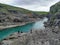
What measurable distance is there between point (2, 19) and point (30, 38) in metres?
126

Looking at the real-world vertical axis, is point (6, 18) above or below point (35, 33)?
below

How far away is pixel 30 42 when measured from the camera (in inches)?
1033

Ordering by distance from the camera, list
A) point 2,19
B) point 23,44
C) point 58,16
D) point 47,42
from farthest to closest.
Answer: point 2,19
point 58,16
point 23,44
point 47,42

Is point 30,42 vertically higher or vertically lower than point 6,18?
higher

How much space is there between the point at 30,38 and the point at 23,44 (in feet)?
5.67

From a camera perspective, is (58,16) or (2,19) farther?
(2,19)

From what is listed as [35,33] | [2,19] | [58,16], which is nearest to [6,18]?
[2,19]

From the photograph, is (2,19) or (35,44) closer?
(35,44)

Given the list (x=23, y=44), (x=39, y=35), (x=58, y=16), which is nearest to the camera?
(x=23, y=44)

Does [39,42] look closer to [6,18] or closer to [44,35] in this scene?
[44,35]

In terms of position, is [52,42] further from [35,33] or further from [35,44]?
[35,33]

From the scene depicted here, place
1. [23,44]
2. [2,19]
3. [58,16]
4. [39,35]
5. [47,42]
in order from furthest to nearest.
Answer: [2,19] < [58,16] < [39,35] < [23,44] < [47,42]

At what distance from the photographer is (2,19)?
151 m

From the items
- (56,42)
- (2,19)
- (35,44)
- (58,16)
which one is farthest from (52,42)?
(2,19)
